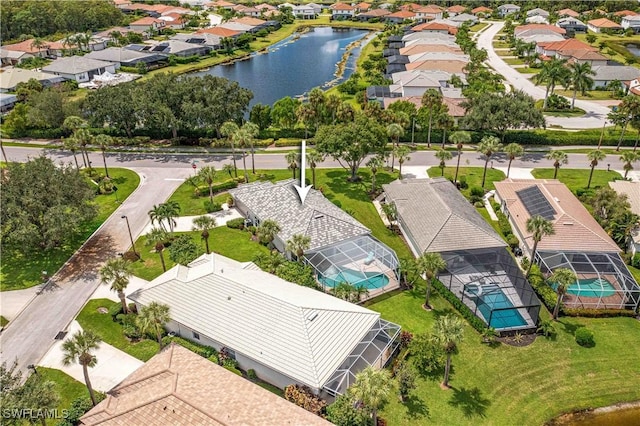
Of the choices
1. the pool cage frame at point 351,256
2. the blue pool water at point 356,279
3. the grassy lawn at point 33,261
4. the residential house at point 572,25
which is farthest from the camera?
the residential house at point 572,25

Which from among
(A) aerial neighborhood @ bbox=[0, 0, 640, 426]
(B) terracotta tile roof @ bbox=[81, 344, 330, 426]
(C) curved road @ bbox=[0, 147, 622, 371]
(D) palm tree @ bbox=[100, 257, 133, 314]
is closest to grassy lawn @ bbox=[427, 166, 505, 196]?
(A) aerial neighborhood @ bbox=[0, 0, 640, 426]

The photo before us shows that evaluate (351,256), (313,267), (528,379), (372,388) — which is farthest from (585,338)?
(313,267)

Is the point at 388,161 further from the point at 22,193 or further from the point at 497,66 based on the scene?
the point at 497,66

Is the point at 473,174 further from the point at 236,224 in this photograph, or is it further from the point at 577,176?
the point at 236,224

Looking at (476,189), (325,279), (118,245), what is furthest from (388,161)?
(118,245)

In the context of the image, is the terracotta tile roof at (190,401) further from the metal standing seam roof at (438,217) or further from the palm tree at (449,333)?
the metal standing seam roof at (438,217)

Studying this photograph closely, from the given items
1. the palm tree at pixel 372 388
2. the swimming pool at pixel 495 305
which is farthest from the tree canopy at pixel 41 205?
the swimming pool at pixel 495 305
